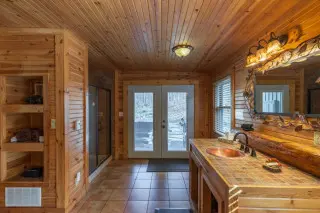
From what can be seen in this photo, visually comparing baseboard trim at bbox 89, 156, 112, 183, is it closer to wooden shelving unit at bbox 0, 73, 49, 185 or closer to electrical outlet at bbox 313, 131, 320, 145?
wooden shelving unit at bbox 0, 73, 49, 185

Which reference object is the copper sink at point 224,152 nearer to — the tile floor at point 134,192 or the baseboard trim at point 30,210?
the tile floor at point 134,192

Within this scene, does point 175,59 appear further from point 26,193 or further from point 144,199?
point 26,193

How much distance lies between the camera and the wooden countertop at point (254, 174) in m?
1.27

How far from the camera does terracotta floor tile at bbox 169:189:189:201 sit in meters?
3.00

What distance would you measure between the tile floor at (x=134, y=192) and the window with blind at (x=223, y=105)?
134 cm

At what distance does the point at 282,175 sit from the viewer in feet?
4.70

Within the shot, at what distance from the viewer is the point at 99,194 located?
10.2 ft

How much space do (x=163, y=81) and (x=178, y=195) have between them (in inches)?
116

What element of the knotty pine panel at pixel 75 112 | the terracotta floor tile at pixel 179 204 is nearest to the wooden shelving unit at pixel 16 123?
the knotty pine panel at pixel 75 112

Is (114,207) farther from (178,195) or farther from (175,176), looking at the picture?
(175,176)

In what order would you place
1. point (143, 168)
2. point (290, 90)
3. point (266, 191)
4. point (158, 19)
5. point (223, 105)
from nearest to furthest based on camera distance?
point (266, 191) < point (290, 90) < point (158, 19) < point (223, 105) < point (143, 168)

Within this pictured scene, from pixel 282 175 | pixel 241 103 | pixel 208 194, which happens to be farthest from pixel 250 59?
pixel 208 194

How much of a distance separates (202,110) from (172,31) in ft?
10.4

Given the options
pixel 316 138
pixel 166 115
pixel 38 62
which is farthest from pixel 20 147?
pixel 166 115
